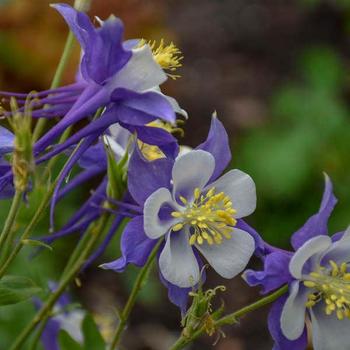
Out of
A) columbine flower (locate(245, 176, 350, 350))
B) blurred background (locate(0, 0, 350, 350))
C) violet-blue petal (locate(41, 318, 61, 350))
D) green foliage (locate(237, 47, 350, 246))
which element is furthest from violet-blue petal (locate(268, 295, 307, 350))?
green foliage (locate(237, 47, 350, 246))

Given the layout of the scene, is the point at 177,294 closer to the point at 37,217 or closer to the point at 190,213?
the point at 190,213

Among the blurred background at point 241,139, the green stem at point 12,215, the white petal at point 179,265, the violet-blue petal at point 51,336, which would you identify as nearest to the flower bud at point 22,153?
the green stem at point 12,215

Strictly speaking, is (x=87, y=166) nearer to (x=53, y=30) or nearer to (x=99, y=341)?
(x=99, y=341)

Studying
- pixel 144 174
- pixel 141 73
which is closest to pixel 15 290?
pixel 144 174

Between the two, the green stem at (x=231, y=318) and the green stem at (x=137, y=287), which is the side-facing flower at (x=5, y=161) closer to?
the green stem at (x=137, y=287)

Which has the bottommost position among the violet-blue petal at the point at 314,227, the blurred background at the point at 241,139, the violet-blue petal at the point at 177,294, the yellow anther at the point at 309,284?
the blurred background at the point at 241,139
